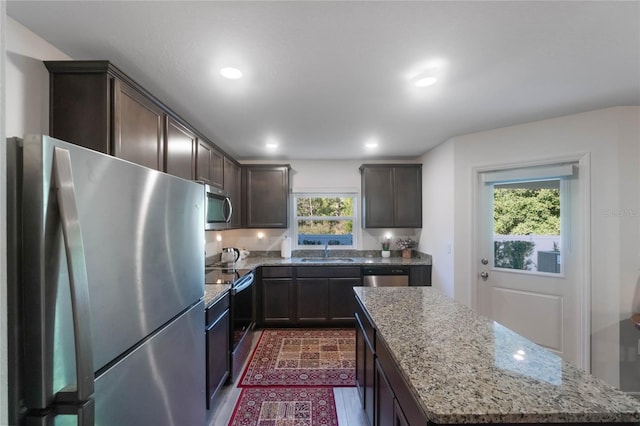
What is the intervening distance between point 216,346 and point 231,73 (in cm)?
196

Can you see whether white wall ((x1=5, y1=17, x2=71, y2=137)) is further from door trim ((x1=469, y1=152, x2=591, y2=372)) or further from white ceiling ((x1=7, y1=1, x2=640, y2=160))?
door trim ((x1=469, y1=152, x2=591, y2=372))

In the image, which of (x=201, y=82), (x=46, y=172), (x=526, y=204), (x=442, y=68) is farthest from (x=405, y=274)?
(x=46, y=172)

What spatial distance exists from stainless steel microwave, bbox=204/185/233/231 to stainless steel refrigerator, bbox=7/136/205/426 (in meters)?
1.00

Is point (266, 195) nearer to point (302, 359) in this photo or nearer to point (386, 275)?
point (386, 275)

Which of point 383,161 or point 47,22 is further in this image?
point 383,161

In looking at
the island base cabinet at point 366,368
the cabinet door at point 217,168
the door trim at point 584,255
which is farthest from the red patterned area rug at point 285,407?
the door trim at point 584,255

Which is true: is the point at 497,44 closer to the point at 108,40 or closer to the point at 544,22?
the point at 544,22

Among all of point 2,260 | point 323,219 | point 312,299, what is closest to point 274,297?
point 312,299

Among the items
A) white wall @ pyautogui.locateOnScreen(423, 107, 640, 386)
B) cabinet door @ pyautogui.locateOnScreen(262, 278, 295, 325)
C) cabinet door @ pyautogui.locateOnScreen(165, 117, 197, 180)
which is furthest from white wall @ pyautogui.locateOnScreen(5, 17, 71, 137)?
white wall @ pyautogui.locateOnScreen(423, 107, 640, 386)

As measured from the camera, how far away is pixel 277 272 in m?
3.57

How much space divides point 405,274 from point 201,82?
3206 mm

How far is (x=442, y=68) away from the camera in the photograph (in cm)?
166

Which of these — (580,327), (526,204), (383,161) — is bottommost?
(580,327)

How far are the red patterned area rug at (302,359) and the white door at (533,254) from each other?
5.46ft
